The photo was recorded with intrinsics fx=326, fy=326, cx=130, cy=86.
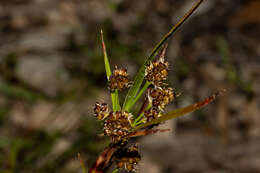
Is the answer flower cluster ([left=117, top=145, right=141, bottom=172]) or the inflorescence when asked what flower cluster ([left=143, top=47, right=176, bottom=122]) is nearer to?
the inflorescence

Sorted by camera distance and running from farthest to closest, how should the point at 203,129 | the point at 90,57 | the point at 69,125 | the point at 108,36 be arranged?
the point at 108,36, the point at 90,57, the point at 203,129, the point at 69,125

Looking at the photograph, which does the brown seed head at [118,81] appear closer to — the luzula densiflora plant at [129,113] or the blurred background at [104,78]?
the luzula densiflora plant at [129,113]

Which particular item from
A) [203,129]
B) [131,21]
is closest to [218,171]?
[203,129]

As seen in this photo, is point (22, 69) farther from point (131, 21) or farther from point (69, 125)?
point (131, 21)

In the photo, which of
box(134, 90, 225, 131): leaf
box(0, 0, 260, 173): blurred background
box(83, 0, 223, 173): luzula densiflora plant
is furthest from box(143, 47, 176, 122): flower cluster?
box(0, 0, 260, 173): blurred background

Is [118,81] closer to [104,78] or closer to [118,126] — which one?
[118,126]

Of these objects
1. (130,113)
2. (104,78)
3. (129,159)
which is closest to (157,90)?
(130,113)

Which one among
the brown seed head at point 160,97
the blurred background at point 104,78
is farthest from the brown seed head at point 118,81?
the blurred background at point 104,78
